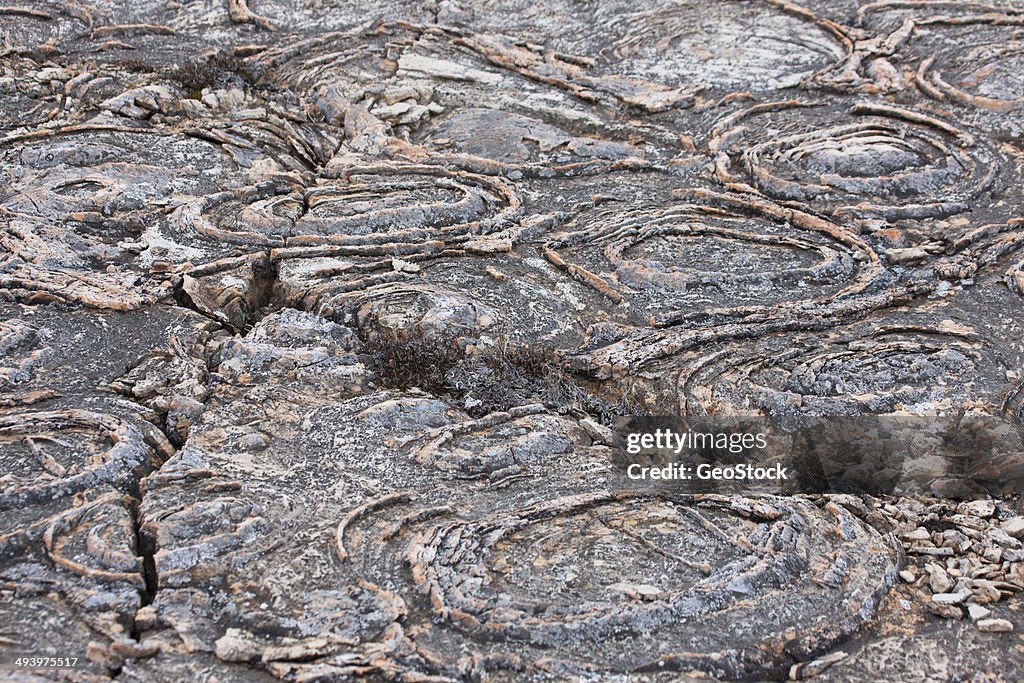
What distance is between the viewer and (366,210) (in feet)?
23.9

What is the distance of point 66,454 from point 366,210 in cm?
297

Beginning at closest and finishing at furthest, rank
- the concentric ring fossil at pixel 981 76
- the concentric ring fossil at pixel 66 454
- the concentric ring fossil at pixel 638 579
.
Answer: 1. the concentric ring fossil at pixel 638 579
2. the concentric ring fossil at pixel 66 454
3. the concentric ring fossil at pixel 981 76

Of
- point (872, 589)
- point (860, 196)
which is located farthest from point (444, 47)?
point (872, 589)

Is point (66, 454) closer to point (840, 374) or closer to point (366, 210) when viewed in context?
point (366, 210)

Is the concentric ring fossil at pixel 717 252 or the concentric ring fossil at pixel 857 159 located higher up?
the concentric ring fossil at pixel 857 159

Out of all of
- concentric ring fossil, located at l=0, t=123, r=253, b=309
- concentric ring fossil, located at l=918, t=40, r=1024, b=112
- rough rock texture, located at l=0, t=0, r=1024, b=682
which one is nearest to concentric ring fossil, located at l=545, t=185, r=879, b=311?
rough rock texture, located at l=0, t=0, r=1024, b=682

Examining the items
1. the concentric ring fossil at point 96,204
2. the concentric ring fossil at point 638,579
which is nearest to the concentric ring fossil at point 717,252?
the concentric ring fossil at point 638,579

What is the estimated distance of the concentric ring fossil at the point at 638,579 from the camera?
396cm

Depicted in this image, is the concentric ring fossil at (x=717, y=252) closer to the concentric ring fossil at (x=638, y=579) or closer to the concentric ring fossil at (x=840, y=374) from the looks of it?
the concentric ring fossil at (x=840, y=374)

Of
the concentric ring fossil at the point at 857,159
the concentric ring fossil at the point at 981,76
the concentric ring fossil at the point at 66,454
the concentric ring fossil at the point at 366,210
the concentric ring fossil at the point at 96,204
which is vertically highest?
the concentric ring fossil at the point at 981,76

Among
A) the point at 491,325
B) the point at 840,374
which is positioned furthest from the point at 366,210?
the point at 840,374

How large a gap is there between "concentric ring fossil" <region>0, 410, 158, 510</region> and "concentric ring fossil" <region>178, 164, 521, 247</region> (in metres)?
2.08

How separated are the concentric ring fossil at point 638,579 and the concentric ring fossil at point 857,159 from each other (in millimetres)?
3360

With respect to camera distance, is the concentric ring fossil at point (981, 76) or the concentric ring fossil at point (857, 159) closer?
the concentric ring fossil at point (857, 159)
